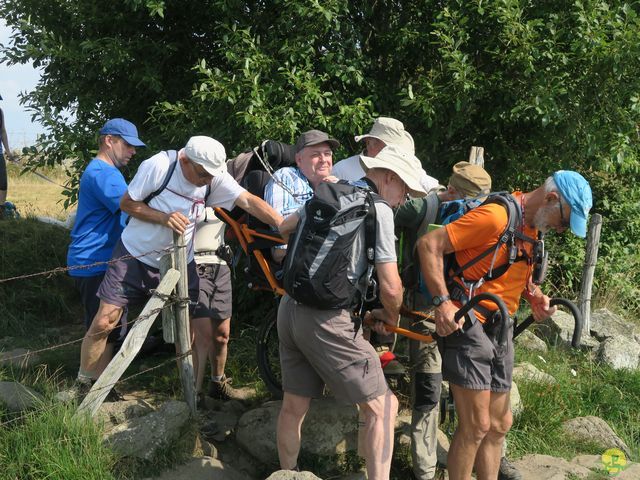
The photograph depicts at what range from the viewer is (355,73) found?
6.12 meters

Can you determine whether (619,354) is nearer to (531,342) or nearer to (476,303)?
(531,342)

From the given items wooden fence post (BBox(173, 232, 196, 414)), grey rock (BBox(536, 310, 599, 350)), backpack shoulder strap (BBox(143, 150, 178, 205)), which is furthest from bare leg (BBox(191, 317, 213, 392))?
grey rock (BBox(536, 310, 599, 350))

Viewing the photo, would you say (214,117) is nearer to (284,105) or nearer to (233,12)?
(284,105)

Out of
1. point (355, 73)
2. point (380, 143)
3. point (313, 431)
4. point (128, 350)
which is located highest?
point (355, 73)

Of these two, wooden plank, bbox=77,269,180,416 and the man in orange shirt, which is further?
wooden plank, bbox=77,269,180,416

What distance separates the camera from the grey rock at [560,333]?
6.94 meters

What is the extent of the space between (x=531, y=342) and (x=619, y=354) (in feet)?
2.74

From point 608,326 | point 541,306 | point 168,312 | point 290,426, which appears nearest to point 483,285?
point 541,306

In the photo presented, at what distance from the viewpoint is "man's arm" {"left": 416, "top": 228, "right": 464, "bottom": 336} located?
3.65 m

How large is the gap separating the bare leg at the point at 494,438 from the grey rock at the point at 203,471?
1473 mm

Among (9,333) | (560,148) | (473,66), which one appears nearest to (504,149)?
(560,148)

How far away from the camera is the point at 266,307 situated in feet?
21.2

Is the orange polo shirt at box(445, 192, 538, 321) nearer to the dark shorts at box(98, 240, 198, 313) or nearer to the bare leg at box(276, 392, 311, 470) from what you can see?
the bare leg at box(276, 392, 311, 470)

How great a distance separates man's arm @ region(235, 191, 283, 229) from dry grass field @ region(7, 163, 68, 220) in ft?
20.2
